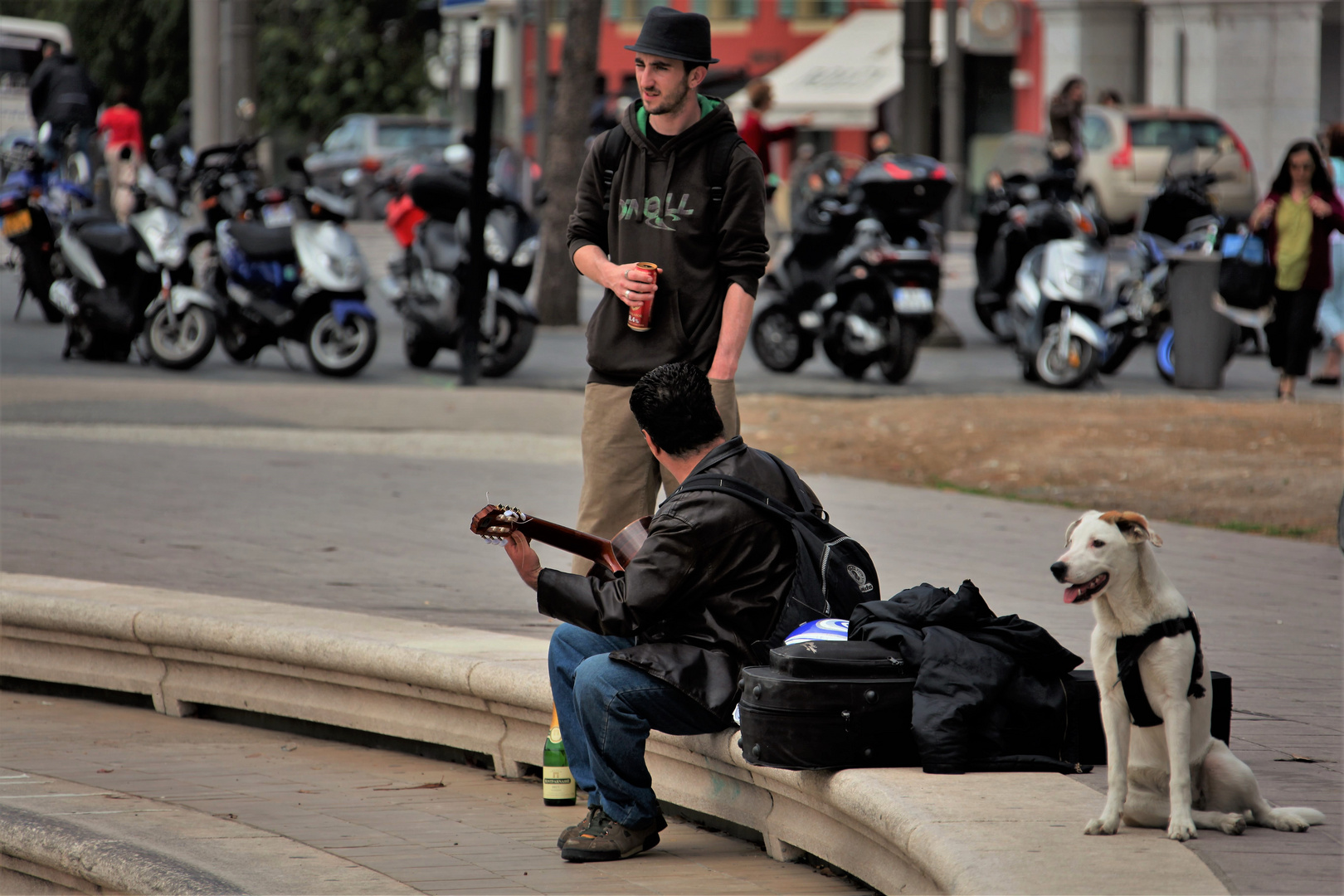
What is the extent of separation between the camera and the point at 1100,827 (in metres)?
3.72

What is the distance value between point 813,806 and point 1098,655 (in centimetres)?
82

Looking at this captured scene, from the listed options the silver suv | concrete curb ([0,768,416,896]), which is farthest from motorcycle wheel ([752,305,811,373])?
the silver suv

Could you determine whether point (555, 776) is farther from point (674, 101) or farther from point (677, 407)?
point (674, 101)

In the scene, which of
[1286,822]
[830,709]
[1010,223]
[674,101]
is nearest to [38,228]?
[1010,223]

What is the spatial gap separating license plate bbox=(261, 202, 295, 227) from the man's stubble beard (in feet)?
30.1

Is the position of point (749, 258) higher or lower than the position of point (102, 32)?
lower

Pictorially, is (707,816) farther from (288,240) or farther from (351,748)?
(288,240)

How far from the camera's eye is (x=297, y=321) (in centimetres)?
1391

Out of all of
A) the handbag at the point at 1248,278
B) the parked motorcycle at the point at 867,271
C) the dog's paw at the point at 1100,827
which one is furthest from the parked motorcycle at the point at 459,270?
the dog's paw at the point at 1100,827

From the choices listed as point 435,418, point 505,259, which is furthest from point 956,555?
point 505,259

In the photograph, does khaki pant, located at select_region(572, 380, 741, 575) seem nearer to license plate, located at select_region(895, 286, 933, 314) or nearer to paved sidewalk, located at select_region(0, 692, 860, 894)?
paved sidewalk, located at select_region(0, 692, 860, 894)

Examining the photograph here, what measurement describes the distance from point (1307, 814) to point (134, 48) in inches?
1815

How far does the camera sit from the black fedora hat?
5.09m

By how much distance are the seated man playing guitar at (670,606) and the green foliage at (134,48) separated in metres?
43.2
